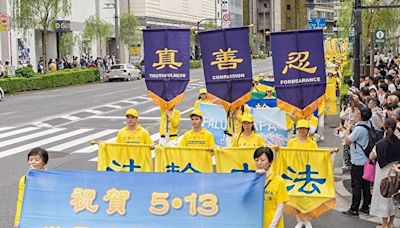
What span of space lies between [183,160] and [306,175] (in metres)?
1.71

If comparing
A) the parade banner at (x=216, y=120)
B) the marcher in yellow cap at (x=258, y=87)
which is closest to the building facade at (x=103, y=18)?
the marcher in yellow cap at (x=258, y=87)

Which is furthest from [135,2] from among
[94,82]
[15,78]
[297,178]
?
[297,178]

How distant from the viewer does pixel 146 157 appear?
9430 millimetres

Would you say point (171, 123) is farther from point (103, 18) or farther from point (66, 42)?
point (103, 18)

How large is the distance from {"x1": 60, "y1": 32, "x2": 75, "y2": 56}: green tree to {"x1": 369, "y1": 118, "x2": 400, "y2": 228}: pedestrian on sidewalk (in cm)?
4724

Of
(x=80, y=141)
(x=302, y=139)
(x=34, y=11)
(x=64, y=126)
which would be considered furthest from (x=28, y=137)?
(x=34, y=11)

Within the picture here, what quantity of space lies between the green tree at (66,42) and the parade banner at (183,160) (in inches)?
1813

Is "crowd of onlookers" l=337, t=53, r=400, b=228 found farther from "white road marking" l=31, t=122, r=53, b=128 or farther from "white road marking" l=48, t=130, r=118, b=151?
"white road marking" l=31, t=122, r=53, b=128

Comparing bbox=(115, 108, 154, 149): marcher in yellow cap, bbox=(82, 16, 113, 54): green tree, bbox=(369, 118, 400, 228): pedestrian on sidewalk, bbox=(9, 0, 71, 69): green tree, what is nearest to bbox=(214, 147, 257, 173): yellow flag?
bbox=(115, 108, 154, 149): marcher in yellow cap

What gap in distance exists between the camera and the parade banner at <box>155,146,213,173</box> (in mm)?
9030

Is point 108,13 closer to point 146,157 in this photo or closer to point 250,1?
point 146,157

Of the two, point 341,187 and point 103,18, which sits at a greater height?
point 103,18

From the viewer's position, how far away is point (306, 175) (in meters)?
8.56

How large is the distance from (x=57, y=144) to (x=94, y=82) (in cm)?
3200
